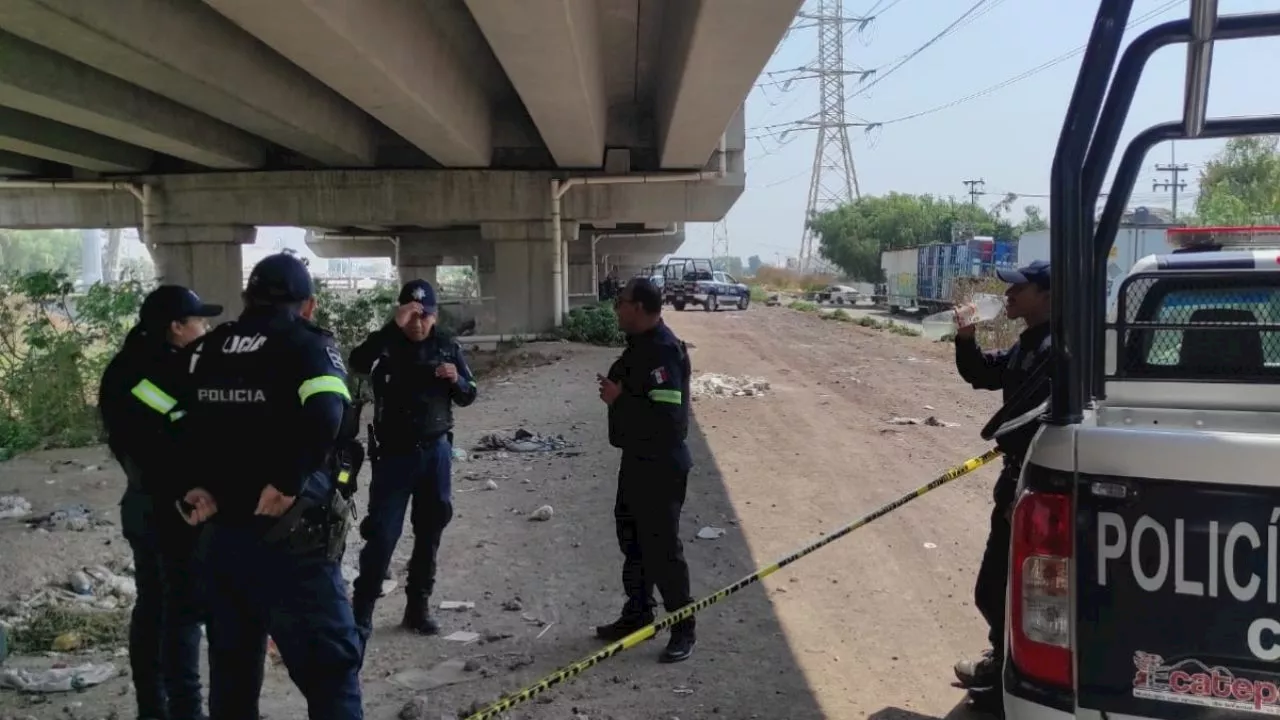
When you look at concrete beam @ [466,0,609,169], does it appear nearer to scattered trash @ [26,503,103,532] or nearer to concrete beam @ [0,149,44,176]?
scattered trash @ [26,503,103,532]

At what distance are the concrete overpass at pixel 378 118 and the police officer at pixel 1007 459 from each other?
5.12m

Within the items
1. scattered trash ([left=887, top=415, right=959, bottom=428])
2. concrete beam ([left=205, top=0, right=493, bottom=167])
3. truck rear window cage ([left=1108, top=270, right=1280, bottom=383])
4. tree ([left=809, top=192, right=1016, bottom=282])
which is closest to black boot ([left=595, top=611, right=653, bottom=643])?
truck rear window cage ([left=1108, top=270, right=1280, bottom=383])

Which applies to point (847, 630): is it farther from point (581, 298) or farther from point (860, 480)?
point (581, 298)

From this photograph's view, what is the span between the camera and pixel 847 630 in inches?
214

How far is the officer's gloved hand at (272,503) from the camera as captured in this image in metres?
3.20

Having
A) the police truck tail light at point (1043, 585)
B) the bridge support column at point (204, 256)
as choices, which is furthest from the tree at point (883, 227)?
the police truck tail light at point (1043, 585)

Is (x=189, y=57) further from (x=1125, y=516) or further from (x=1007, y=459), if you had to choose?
(x=1125, y=516)

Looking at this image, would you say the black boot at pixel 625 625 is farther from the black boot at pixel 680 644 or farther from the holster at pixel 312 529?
the holster at pixel 312 529

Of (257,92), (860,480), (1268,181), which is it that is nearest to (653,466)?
(860,480)

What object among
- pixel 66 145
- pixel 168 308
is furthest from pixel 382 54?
pixel 66 145

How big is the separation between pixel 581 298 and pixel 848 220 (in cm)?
4288

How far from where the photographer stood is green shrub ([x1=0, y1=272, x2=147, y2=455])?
1172cm

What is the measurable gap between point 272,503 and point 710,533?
459 centimetres

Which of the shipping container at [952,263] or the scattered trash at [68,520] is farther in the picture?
the shipping container at [952,263]
